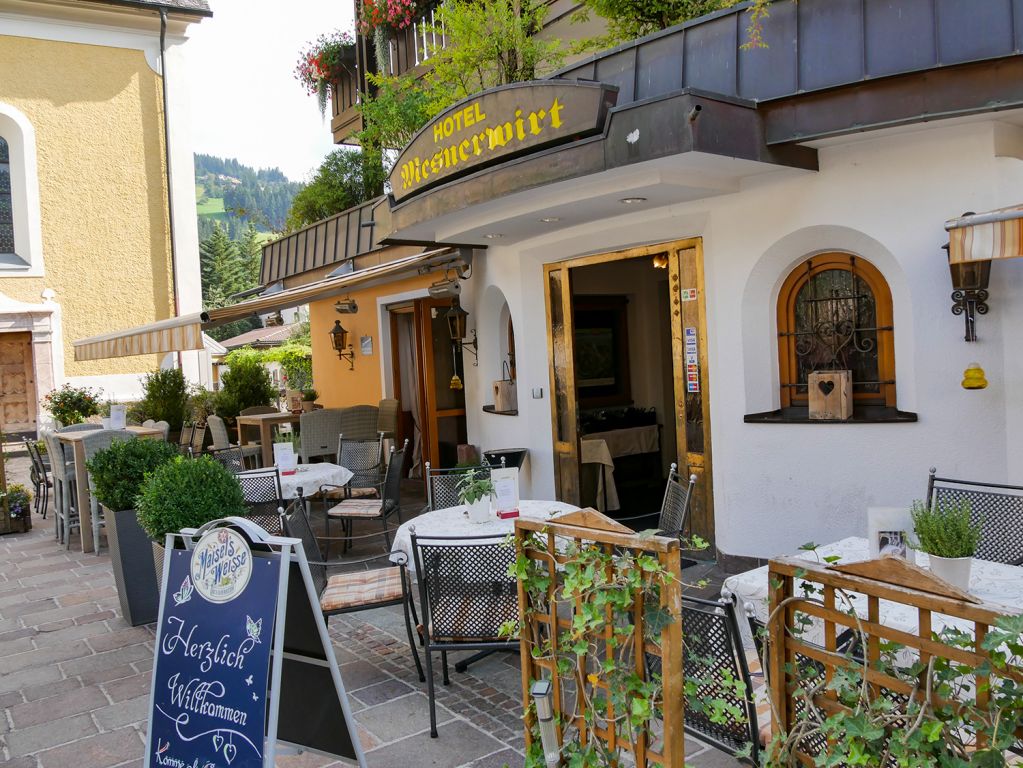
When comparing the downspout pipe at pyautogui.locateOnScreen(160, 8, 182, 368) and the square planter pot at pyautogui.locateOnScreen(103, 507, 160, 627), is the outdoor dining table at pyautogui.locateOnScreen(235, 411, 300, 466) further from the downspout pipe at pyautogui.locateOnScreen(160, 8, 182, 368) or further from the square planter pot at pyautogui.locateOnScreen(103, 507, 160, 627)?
the downspout pipe at pyautogui.locateOnScreen(160, 8, 182, 368)

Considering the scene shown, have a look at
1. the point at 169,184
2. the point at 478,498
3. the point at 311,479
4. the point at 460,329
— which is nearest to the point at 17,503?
the point at 311,479

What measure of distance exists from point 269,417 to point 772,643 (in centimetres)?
998

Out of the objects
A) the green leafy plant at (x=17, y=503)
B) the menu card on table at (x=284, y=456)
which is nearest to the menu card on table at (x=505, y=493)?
the menu card on table at (x=284, y=456)

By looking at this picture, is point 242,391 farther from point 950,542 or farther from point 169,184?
point 950,542

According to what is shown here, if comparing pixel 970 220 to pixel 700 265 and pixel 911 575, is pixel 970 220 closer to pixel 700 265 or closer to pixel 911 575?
pixel 700 265

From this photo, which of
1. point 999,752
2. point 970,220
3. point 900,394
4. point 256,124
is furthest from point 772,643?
point 256,124

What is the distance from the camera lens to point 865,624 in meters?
1.86

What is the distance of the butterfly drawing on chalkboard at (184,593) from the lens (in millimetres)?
3127

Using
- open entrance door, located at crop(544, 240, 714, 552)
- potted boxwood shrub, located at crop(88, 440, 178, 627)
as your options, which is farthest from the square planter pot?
open entrance door, located at crop(544, 240, 714, 552)

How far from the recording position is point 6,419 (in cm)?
1694

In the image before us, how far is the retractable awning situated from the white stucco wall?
2.40 metres

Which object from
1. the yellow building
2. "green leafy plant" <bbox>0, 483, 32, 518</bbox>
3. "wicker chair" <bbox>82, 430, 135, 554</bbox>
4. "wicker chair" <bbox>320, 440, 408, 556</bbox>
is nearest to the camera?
"wicker chair" <bbox>320, 440, 408, 556</bbox>

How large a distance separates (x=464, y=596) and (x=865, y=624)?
2169 mm

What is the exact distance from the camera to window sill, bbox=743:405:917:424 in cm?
511
